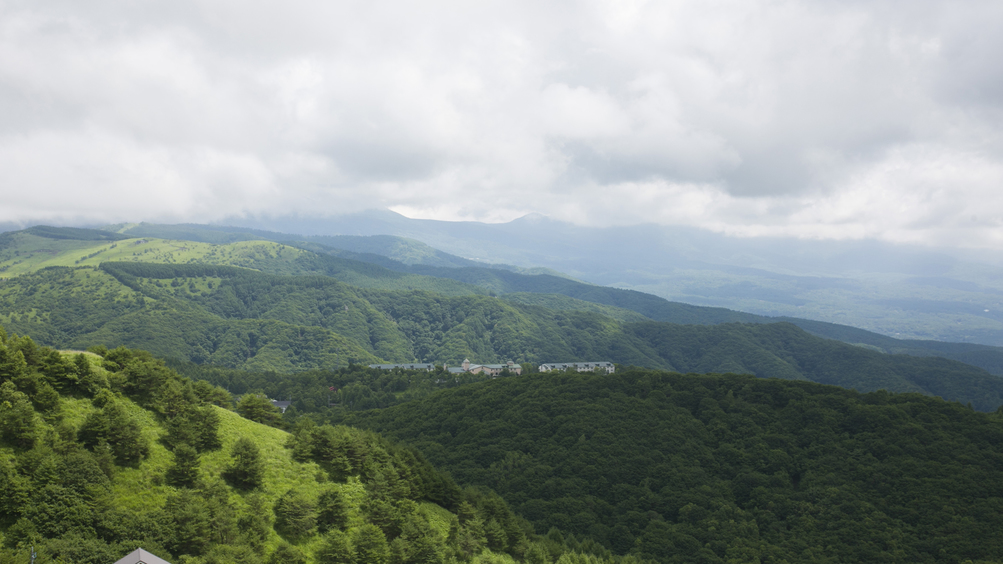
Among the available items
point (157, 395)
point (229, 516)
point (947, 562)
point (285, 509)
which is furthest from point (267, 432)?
point (947, 562)

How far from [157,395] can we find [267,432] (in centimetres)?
950

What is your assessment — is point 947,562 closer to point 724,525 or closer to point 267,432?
point 724,525

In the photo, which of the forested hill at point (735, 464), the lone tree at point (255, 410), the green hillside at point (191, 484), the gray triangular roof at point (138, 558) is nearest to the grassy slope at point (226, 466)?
the green hillside at point (191, 484)

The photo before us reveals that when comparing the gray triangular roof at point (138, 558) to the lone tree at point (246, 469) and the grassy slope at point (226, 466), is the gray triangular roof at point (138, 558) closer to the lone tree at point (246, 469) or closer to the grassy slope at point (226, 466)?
the grassy slope at point (226, 466)

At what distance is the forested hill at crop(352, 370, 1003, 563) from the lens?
6016 cm

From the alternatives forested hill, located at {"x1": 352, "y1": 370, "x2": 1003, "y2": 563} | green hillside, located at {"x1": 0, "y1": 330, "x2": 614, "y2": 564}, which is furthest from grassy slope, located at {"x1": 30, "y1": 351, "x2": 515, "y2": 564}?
forested hill, located at {"x1": 352, "y1": 370, "x2": 1003, "y2": 563}

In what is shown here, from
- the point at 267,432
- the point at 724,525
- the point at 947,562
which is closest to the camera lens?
the point at 267,432

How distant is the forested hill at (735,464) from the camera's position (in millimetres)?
60156

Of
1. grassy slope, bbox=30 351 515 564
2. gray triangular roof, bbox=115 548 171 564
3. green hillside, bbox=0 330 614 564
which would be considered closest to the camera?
gray triangular roof, bbox=115 548 171 564

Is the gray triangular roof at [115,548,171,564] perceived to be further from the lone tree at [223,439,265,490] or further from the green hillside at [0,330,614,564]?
the lone tree at [223,439,265,490]

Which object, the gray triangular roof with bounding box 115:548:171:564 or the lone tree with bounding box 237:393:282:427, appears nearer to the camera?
the gray triangular roof with bounding box 115:548:171:564

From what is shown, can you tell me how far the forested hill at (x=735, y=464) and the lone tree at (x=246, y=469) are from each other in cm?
4016

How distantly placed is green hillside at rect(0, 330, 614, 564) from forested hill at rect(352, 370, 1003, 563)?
2014 cm

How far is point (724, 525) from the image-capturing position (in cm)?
6425
